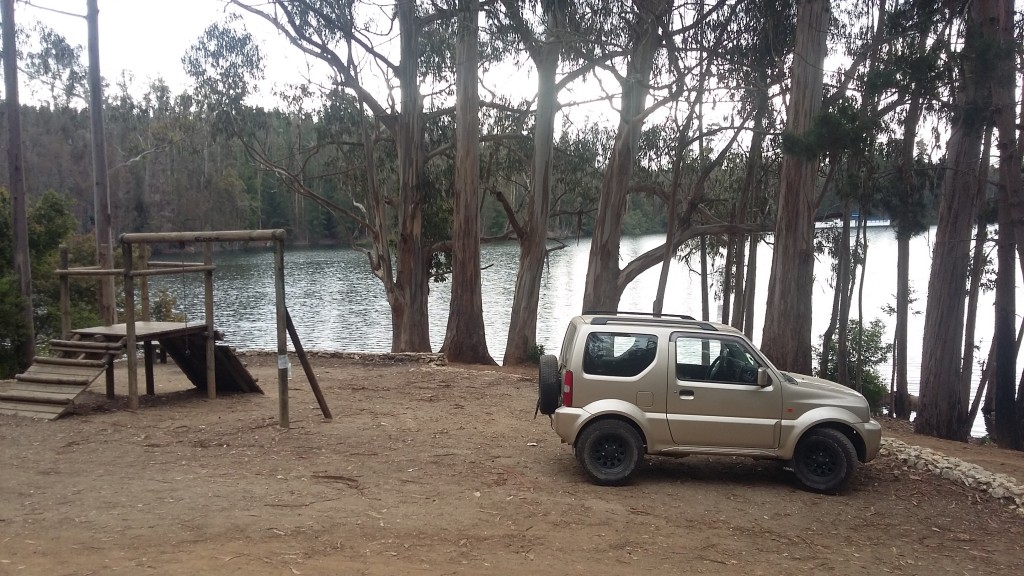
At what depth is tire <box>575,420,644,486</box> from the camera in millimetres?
7102

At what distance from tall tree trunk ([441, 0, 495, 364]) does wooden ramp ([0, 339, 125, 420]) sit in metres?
9.99

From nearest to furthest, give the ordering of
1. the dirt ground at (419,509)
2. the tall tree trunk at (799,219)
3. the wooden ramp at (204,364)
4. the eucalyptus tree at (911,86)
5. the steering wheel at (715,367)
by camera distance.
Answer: the dirt ground at (419,509), the steering wheel at (715,367), the wooden ramp at (204,364), the eucalyptus tree at (911,86), the tall tree trunk at (799,219)

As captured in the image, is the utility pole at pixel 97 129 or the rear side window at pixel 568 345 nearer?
the rear side window at pixel 568 345

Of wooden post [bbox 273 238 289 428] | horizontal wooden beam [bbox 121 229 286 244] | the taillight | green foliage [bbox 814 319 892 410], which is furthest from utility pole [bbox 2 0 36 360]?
green foliage [bbox 814 319 892 410]

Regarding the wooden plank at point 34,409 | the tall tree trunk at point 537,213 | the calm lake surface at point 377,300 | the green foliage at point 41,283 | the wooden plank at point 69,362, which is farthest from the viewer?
the calm lake surface at point 377,300

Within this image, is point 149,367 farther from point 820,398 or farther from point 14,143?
point 820,398

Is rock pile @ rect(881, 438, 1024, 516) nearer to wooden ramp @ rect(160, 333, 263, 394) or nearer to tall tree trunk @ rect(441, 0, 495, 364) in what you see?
wooden ramp @ rect(160, 333, 263, 394)

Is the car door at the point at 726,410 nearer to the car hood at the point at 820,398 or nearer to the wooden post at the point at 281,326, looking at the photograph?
the car hood at the point at 820,398

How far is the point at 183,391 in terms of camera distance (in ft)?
37.2

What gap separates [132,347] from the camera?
9477mm

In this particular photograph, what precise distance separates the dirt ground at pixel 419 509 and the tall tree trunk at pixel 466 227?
9569 millimetres

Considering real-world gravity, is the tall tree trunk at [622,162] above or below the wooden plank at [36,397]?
above

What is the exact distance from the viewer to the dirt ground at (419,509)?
17.7 feet

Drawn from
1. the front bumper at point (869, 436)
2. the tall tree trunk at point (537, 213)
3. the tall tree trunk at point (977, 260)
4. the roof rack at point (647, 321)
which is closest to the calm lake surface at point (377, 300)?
the tall tree trunk at point (977, 260)
